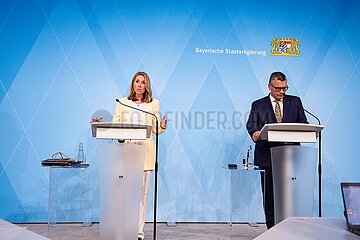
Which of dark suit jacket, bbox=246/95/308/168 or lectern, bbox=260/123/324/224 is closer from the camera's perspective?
lectern, bbox=260/123/324/224

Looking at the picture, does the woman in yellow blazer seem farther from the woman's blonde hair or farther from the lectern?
the lectern

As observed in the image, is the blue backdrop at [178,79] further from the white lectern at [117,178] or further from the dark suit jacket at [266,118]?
the white lectern at [117,178]

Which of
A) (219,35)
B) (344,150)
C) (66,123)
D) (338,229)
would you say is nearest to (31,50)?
(66,123)

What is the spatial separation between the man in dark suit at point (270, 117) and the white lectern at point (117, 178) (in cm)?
119

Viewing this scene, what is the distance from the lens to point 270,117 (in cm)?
406

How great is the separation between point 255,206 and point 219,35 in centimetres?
225

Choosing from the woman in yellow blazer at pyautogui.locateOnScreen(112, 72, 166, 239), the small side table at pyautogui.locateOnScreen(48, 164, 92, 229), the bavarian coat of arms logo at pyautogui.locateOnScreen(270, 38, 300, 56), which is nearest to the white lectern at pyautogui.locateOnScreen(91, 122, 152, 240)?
the woman in yellow blazer at pyautogui.locateOnScreen(112, 72, 166, 239)

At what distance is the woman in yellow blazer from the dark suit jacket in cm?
94

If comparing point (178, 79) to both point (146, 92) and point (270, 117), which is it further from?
point (270, 117)

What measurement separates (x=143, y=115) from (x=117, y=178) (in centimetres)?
90

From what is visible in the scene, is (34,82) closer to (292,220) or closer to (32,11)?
(32,11)

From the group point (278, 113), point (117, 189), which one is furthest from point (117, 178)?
point (278, 113)

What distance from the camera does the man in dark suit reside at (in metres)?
3.86

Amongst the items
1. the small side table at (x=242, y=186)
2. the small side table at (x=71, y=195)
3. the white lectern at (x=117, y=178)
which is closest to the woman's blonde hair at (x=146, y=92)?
the white lectern at (x=117, y=178)
